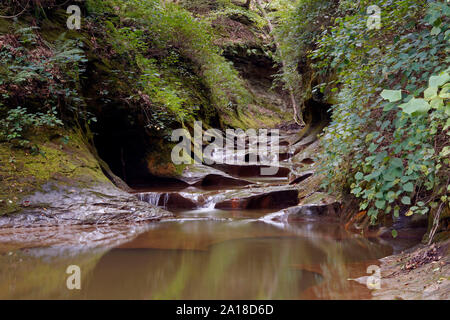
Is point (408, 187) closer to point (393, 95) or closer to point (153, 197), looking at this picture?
point (393, 95)

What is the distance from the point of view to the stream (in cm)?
226

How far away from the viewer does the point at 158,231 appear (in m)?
4.34

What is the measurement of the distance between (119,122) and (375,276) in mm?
7018

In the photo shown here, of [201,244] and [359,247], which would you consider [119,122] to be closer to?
[201,244]

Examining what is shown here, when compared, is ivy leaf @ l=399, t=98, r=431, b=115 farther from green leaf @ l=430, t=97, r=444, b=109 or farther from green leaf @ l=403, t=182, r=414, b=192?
green leaf @ l=403, t=182, r=414, b=192

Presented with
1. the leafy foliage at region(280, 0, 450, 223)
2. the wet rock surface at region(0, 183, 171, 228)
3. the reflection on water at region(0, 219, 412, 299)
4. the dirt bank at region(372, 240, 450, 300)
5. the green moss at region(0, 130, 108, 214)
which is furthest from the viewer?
the green moss at region(0, 130, 108, 214)

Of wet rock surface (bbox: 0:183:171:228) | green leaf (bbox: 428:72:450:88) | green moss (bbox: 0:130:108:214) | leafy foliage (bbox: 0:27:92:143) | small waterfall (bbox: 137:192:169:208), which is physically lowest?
small waterfall (bbox: 137:192:169:208)

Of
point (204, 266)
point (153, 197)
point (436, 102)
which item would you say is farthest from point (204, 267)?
point (153, 197)

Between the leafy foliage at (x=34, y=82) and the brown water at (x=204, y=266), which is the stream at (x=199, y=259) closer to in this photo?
the brown water at (x=204, y=266)

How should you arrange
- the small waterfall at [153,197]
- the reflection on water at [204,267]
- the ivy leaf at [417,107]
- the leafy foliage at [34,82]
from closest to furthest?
the ivy leaf at [417,107] < the reflection on water at [204,267] < the leafy foliage at [34,82] < the small waterfall at [153,197]

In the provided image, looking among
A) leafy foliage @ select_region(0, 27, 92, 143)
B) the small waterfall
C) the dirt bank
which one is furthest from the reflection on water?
leafy foliage @ select_region(0, 27, 92, 143)

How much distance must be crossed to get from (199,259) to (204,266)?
0.80ft

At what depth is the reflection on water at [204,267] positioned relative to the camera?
2.23m

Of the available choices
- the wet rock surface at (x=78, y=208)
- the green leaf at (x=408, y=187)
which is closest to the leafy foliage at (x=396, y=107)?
the green leaf at (x=408, y=187)
